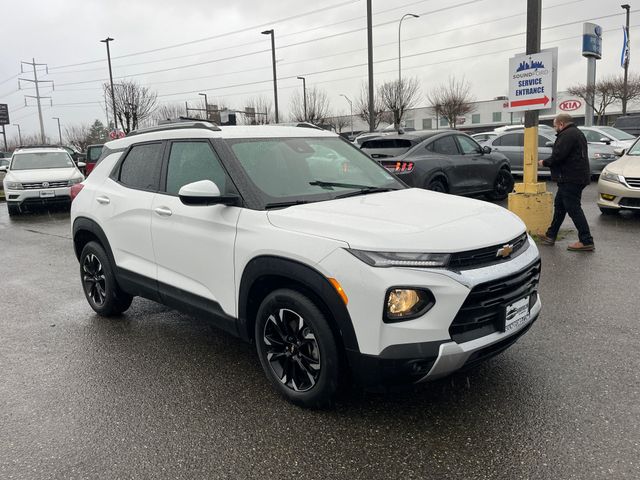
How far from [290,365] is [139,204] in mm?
2000

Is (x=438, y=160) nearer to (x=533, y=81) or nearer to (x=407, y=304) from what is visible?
(x=533, y=81)

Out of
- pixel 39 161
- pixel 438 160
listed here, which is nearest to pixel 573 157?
pixel 438 160

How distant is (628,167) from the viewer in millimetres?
9094

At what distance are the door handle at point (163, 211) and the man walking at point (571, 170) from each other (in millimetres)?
4961

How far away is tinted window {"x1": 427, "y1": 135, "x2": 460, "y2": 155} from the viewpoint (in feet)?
33.6

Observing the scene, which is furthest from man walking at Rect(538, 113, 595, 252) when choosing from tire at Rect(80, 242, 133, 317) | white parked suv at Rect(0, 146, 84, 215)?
white parked suv at Rect(0, 146, 84, 215)

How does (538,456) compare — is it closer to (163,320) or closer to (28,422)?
(28,422)

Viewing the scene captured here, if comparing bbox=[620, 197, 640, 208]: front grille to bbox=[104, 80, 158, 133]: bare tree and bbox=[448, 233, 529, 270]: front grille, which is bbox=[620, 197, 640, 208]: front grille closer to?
bbox=[448, 233, 529, 270]: front grille

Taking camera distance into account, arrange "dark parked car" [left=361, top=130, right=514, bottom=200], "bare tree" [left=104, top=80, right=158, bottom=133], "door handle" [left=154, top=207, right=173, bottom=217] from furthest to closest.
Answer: "bare tree" [left=104, top=80, right=158, bottom=133], "dark parked car" [left=361, top=130, right=514, bottom=200], "door handle" [left=154, top=207, right=173, bottom=217]

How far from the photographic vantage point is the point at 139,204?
4.45 metres

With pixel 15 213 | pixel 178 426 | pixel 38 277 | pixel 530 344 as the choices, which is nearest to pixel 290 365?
pixel 178 426

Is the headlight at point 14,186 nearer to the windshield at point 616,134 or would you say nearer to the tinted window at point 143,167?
the tinted window at point 143,167

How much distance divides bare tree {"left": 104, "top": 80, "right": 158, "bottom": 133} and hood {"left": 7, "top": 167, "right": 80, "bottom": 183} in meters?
25.1

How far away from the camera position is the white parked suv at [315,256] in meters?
2.83
